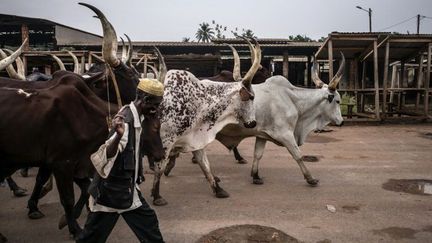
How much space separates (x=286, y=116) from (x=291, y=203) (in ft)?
5.60

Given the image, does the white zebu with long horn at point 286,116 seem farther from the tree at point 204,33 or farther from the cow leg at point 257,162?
the tree at point 204,33

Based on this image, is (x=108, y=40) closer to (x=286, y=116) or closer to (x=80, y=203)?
(x=80, y=203)

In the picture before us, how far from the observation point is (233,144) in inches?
279

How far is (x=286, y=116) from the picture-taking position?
680 centimetres

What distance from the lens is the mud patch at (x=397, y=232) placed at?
444cm

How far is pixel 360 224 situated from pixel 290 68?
18.0 m

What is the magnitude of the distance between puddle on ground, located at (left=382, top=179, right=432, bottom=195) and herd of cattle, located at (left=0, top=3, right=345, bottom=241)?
119 cm

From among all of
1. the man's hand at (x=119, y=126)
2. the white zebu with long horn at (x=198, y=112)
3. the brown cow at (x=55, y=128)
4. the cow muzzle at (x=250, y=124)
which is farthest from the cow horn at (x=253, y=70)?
the man's hand at (x=119, y=126)

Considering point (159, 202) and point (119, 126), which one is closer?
point (119, 126)

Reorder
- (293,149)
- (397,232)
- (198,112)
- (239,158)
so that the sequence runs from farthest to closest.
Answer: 1. (239,158)
2. (293,149)
3. (198,112)
4. (397,232)

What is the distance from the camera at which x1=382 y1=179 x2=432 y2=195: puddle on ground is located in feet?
20.1

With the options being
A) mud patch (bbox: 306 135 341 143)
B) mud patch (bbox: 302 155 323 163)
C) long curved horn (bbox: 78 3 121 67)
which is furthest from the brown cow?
mud patch (bbox: 306 135 341 143)

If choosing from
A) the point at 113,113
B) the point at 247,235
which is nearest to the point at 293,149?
the point at 247,235

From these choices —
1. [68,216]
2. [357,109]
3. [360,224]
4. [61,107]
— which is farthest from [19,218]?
[357,109]
